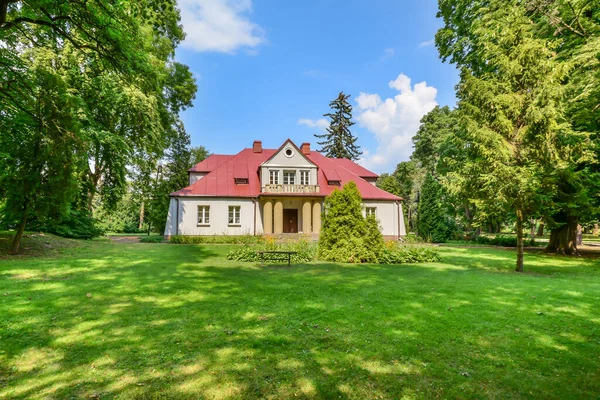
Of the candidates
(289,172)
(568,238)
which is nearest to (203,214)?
(289,172)

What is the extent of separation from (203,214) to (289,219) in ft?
24.3

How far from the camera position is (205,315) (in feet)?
17.0

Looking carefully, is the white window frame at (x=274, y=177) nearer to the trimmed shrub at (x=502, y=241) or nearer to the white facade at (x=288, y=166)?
the white facade at (x=288, y=166)

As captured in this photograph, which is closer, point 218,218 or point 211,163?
point 218,218

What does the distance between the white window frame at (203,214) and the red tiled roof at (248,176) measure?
1006mm

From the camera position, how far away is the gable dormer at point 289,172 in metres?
25.0

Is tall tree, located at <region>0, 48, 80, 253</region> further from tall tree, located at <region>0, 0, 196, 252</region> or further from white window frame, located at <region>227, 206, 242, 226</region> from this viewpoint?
white window frame, located at <region>227, 206, 242, 226</region>

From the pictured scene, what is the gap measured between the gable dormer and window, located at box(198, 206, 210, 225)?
4.58 metres

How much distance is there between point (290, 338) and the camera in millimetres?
4262

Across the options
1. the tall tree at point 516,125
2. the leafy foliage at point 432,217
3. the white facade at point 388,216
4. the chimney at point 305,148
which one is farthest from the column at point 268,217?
the tall tree at point 516,125

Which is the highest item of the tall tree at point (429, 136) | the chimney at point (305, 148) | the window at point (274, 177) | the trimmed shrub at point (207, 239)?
the tall tree at point (429, 136)

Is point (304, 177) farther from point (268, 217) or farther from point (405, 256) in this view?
point (405, 256)

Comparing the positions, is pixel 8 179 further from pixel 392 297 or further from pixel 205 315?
pixel 392 297

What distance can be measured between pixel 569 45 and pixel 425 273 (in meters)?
12.1
